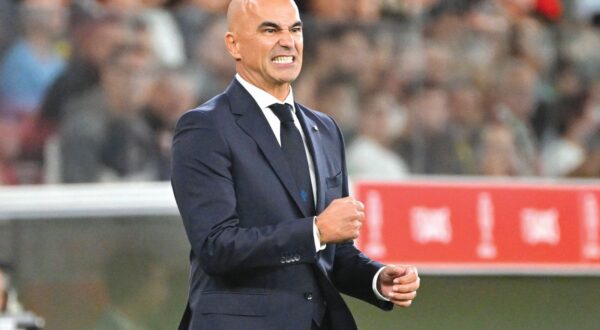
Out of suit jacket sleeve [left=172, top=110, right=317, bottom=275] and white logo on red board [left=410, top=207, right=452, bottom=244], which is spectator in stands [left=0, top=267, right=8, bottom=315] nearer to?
white logo on red board [left=410, top=207, right=452, bottom=244]

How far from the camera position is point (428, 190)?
614 cm

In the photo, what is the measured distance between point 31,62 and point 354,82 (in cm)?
153

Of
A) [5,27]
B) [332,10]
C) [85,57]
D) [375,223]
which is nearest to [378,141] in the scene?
[375,223]

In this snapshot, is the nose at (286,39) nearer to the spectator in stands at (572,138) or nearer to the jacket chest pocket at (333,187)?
the jacket chest pocket at (333,187)

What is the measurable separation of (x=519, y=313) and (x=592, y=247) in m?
0.51

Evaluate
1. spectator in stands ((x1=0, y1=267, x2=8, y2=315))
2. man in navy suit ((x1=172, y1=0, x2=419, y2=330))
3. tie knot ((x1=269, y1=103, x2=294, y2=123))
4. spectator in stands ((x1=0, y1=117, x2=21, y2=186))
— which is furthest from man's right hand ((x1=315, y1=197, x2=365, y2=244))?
spectator in stands ((x1=0, y1=117, x2=21, y2=186))

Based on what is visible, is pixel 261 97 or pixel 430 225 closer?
pixel 261 97

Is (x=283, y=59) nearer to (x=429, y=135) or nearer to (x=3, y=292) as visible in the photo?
(x=3, y=292)

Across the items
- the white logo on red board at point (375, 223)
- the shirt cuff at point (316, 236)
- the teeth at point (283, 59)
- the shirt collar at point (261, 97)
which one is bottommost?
the white logo on red board at point (375, 223)

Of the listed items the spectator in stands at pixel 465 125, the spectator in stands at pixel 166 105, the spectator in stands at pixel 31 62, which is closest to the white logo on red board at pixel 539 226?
the spectator in stands at pixel 465 125

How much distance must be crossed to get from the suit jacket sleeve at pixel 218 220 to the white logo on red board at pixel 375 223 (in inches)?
128

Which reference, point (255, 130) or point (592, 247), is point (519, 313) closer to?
point (592, 247)

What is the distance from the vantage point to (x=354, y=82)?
602cm

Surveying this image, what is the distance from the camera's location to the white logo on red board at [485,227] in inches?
245
